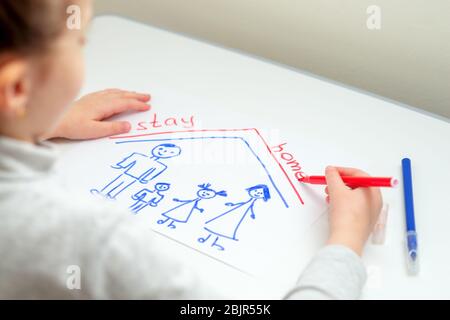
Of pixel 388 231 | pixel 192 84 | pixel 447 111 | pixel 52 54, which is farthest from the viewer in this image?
pixel 447 111

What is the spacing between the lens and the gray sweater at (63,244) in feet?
1.55

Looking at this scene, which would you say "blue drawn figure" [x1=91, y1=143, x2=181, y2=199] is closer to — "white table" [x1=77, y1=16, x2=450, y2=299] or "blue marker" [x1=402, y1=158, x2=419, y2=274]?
"white table" [x1=77, y1=16, x2=450, y2=299]

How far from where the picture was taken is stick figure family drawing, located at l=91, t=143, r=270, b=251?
673 mm

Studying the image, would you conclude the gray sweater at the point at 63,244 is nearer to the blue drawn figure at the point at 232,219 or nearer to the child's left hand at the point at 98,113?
the blue drawn figure at the point at 232,219

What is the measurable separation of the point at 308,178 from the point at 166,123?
0.21 metres

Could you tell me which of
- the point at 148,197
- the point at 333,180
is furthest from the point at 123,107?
the point at 333,180

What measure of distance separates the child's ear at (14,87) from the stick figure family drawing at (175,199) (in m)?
0.25

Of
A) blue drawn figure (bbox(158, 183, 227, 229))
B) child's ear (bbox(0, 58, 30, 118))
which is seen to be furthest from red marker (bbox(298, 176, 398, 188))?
child's ear (bbox(0, 58, 30, 118))

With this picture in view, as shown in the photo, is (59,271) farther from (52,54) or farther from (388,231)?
(388,231)

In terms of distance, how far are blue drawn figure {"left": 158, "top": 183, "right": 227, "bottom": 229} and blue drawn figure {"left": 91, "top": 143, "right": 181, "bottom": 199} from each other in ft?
0.20

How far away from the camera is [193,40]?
3.30ft

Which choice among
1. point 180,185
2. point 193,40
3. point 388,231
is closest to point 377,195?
point 388,231

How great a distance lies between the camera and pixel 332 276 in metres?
0.59

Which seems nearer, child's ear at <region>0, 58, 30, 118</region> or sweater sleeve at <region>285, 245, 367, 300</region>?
child's ear at <region>0, 58, 30, 118</region>
